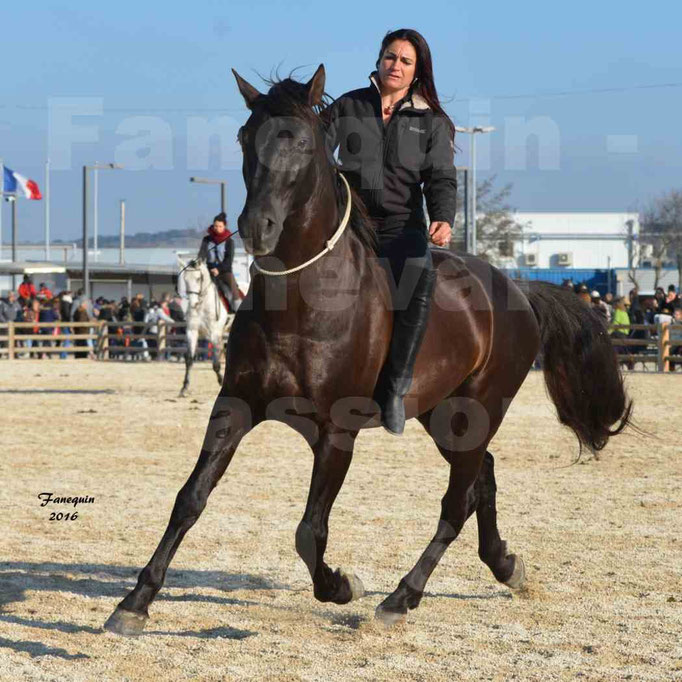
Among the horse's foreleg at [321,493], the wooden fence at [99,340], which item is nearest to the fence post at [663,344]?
the wooden fence at [99,340]

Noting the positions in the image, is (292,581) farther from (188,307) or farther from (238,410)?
(188,307)

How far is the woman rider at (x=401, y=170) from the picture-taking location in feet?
17.0

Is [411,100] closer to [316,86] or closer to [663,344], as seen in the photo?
[316,86]

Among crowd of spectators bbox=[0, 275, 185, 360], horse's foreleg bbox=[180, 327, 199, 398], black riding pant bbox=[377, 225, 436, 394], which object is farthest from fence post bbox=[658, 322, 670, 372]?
black riding pant bbox=[377, 225, 436, 394]

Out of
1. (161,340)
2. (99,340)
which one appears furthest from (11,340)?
(161,340)

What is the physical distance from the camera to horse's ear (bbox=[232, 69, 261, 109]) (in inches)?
186

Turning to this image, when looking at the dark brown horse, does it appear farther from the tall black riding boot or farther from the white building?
the white building

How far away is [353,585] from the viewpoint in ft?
17.0

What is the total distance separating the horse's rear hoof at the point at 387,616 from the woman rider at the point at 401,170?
81cm

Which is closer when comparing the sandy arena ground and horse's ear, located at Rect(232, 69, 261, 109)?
the sandy arena ground

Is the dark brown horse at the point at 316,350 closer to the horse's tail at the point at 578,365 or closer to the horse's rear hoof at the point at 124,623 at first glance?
the horse's rear hoof at the point at 124,623

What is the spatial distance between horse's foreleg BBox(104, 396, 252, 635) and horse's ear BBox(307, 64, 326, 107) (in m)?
1.33

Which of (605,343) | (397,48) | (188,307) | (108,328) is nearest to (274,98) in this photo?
(397,48)

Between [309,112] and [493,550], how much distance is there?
2.50 metres
